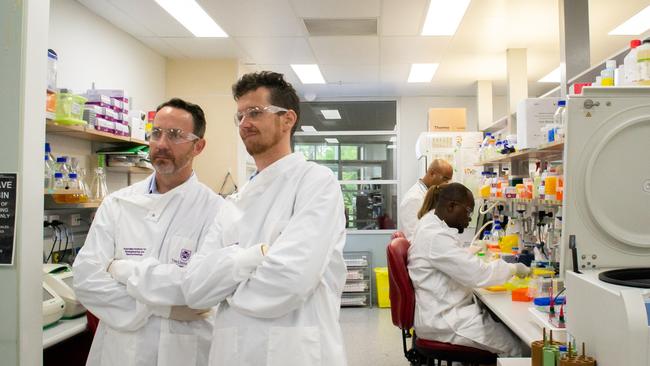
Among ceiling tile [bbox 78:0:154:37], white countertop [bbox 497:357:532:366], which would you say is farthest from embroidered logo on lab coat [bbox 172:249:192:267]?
ceiling tile [bbox 78:0:154:37]

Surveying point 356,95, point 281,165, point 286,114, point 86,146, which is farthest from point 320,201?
point 356,95

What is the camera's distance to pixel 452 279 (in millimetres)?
2463

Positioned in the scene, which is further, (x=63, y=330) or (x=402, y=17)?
(x=402, y=17)

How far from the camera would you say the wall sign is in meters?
1.55

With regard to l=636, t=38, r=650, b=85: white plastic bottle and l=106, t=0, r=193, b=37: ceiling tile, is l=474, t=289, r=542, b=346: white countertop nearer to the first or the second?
l=636, t=38, r=650, b=85: white plastic bottle

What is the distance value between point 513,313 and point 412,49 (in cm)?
303

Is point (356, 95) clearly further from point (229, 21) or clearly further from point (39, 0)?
point (39, 0)

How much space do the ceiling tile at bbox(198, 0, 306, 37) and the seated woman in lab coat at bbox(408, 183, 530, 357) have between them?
6.45ft

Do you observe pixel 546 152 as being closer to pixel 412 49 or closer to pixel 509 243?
pixel 509 243

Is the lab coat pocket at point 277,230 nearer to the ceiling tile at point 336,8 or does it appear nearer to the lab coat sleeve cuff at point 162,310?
the lab coat sleeve cuff at point 162,310

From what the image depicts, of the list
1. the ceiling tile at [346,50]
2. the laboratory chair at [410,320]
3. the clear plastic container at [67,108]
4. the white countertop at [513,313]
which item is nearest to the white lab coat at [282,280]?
the white countertop at [513,313]

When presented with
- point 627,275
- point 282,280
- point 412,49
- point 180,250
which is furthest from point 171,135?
point 412,49

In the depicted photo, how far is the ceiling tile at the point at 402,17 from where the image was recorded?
11.3 ft

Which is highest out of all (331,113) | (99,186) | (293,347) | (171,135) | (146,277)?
(331,113)
